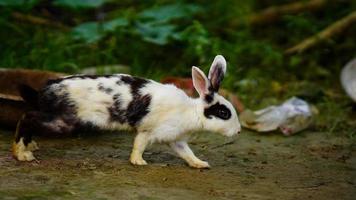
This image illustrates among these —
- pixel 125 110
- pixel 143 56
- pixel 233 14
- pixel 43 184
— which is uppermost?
pixel 233 14

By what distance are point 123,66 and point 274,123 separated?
166 centimetres

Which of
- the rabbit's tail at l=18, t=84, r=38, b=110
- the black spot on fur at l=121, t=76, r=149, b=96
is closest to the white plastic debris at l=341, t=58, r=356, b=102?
the black spot on fur at l=121, t=76, r=149, b=96

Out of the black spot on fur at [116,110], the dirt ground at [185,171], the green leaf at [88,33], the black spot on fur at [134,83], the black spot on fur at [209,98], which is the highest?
the green leaf at [88,33]

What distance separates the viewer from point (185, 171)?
12.9 ft

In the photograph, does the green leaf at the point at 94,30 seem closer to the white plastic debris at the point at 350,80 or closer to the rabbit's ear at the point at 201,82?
the white plastic debris at the point at 350,80

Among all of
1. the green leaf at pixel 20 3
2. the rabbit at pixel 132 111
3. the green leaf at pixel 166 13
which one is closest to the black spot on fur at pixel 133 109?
the rabbit at pixel 132 111

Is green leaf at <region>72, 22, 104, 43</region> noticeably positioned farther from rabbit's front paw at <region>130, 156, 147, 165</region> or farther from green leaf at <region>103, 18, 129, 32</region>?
rabbit's front paw at <region>130, 156, 147, 165</region>

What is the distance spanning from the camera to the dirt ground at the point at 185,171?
3438 mm

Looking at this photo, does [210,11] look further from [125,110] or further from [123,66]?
[125,110]

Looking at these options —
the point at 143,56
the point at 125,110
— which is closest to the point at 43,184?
the point at 125,110

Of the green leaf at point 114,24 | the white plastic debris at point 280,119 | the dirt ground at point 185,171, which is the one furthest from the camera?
the green leaf at point 114,24

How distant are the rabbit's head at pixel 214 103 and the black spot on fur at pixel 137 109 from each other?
0.98 feet

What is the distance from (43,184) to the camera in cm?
345

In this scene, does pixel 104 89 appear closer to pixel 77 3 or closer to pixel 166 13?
pixel 77 3
